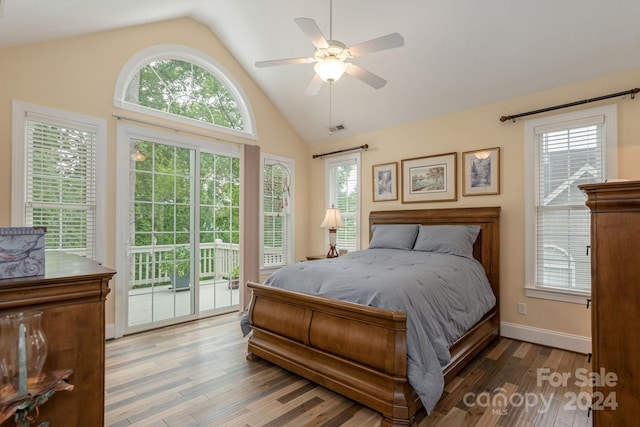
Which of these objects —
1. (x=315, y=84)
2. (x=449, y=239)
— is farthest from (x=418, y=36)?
(x=449, y=239)

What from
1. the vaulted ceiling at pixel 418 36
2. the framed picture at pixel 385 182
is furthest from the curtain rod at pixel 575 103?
the framed picture at pixel 385 182

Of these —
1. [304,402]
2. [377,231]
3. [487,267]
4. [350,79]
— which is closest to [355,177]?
Result: [377,231]

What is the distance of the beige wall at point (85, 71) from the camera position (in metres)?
2.85

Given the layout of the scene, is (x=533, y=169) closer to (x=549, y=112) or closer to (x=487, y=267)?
(x=549, y=112)

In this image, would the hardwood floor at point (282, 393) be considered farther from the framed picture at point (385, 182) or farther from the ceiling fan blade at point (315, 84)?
the ceiling fan blade at point (315, 84)

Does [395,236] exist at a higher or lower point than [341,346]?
higher

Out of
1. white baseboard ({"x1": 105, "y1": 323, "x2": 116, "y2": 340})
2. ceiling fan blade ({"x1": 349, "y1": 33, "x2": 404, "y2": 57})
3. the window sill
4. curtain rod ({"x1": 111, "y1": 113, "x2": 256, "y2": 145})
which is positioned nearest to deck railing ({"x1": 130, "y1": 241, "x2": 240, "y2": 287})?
white baseboard ({"x1": 105, "y1": 323, "x2": 116, "y2": 340})

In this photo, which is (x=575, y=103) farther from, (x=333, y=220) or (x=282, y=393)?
(x=282, y=393)

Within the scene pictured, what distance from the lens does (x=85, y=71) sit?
3291 millimetres

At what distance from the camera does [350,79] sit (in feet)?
13.8

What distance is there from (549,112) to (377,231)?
2244 millimetres

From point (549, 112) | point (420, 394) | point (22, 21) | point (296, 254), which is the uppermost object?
point (22, 21)

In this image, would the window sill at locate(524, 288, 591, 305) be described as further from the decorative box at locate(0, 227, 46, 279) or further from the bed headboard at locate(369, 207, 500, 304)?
the decorative box at locate(0, 227, 46, 279)

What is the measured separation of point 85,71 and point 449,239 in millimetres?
4134
